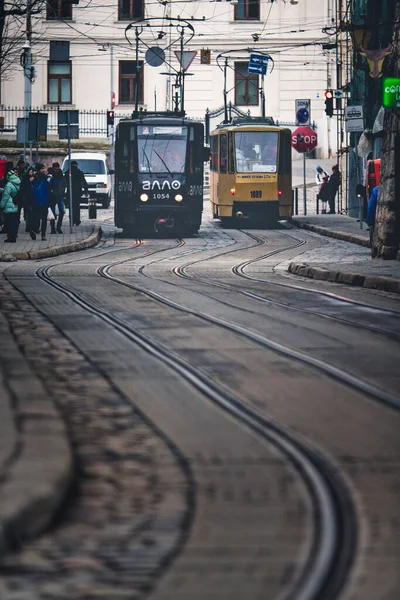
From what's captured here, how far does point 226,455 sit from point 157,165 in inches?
1095

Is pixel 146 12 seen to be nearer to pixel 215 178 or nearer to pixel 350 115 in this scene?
pixel 215 178

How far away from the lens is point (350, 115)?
3294 cm

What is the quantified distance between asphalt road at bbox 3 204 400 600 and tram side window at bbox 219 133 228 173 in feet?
79.4

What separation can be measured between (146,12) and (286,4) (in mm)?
6954

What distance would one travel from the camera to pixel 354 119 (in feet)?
107

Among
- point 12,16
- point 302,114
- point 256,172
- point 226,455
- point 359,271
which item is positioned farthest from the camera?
point 12,16

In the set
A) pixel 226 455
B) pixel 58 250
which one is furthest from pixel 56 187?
pixel 226 455

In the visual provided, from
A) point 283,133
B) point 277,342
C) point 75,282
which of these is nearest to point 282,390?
point 277,342

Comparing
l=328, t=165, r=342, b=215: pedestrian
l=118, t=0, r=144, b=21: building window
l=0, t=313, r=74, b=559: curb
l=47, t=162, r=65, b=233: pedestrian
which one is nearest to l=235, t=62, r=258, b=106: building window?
l=118, t=0, r=144, b=21: building window

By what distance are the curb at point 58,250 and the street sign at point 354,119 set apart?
6891 millimetres

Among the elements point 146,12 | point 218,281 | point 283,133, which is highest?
point 146,12

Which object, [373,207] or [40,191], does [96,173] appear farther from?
[373,207]

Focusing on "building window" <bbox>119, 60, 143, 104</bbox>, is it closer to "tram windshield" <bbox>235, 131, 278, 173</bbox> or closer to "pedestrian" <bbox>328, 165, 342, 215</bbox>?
"pedestrian" <bbox>328, 165, 342, 215</bbox>

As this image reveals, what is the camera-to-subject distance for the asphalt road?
4258 mm
